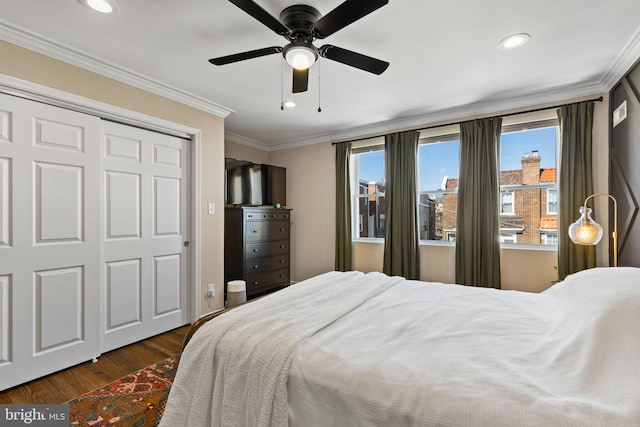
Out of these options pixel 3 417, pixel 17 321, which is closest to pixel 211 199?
pixel 17 321

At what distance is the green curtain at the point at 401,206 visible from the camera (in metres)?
3.78

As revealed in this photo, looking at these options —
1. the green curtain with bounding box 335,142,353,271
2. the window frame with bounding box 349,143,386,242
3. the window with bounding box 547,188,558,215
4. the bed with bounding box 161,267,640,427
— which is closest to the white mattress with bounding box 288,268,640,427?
the bed with bounding box 161,267,640,427

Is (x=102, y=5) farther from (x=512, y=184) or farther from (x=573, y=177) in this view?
(x=573, y=177)

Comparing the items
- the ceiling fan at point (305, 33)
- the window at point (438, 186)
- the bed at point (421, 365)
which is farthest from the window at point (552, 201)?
the ceiling fan at point (305, 33)

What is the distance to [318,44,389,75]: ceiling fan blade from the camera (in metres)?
1.84

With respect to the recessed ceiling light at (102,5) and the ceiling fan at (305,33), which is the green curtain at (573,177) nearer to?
the ceiling fan at (305,33)

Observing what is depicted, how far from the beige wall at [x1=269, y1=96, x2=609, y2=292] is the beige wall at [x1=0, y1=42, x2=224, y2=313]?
1.56m

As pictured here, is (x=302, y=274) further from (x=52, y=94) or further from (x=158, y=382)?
(x=52, y=94)

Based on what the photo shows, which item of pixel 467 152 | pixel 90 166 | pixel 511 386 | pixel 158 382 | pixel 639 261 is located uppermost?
pixel 467 152

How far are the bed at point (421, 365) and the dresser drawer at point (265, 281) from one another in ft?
7.91

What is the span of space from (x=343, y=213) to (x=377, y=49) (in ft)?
8.00

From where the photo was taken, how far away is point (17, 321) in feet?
6.94

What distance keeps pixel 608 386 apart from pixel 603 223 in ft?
8.92

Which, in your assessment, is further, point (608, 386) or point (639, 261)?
point (639, 261)
